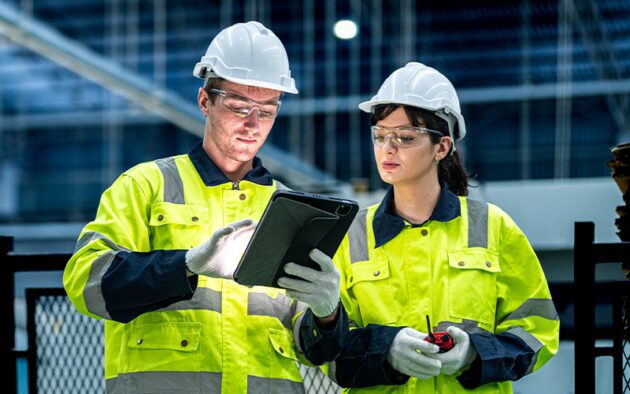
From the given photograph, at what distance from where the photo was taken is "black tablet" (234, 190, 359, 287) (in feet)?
7.06

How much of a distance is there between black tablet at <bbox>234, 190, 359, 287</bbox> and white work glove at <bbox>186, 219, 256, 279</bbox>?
0.04 meters

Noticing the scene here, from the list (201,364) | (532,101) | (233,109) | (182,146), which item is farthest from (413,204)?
(182,146)

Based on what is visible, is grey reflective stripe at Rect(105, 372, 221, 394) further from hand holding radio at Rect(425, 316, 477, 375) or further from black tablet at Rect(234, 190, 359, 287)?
hand holding radio at Rect(425, 316, 477, 375)

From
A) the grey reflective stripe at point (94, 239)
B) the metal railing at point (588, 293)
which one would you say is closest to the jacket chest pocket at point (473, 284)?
the metal railing at point (588, 293)

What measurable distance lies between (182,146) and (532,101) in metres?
4.38

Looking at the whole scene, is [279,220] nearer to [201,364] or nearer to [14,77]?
[201,364]

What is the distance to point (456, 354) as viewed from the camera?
246 centimetres

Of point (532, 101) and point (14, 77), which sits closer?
point (532, 101)

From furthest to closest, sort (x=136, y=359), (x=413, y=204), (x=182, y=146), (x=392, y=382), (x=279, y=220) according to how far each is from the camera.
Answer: (x=182, y=146)
(x=413, y=204)
(x=392, y=382)
(x=136, y=359)
(x=279, y=220)

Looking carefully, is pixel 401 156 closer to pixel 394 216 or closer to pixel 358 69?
pixel 394 216

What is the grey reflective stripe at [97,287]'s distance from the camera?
2258 millimetres

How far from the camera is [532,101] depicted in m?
9.66

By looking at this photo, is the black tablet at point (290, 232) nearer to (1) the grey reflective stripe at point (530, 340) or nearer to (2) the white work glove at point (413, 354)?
(2) the white work glove at point (413, 354)

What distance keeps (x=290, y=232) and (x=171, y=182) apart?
0.43 meters
